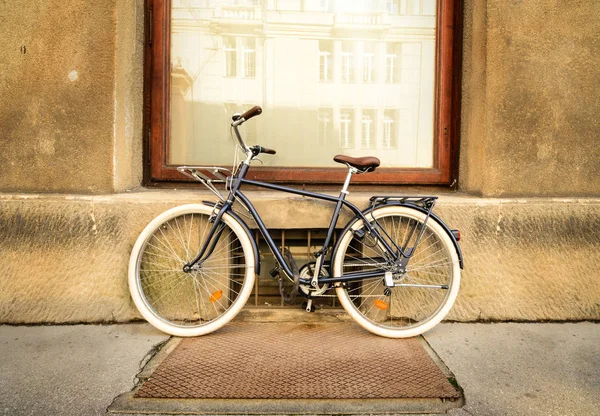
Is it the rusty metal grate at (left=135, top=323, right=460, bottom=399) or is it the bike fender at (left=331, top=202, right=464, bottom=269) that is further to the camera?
the bike fender at (left=331, top=202, right=464, bottom=269)

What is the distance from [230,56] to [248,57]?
0.16 m

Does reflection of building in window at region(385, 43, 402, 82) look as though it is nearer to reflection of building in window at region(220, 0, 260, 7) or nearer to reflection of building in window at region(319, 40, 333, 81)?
reflection of building in window at region(319, 40, 333, 81)

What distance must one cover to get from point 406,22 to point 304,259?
231cm

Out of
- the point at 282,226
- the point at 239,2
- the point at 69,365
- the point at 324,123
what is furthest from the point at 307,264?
the point at 239,2

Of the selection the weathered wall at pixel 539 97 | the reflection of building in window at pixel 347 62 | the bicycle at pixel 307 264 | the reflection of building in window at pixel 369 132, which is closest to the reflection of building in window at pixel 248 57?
A: the reflection of building in window at pixel 347 62

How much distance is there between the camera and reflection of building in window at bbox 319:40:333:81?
411cm

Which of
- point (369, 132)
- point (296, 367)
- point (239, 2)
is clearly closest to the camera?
point (296, 367)

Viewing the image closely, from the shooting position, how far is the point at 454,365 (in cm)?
288

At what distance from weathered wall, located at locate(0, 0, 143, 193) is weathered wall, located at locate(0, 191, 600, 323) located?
0.24 metres

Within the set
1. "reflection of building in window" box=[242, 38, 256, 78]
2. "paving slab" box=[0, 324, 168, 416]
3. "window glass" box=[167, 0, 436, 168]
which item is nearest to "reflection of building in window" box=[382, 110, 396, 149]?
"window glass" box=[167, 0, 436, 168]

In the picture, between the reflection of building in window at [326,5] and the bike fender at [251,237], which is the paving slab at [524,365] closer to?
the bike fender at [251,237]

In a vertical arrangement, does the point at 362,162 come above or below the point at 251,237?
above

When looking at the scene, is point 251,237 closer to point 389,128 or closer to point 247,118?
point 247,118

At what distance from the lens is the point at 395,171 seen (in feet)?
13.5
